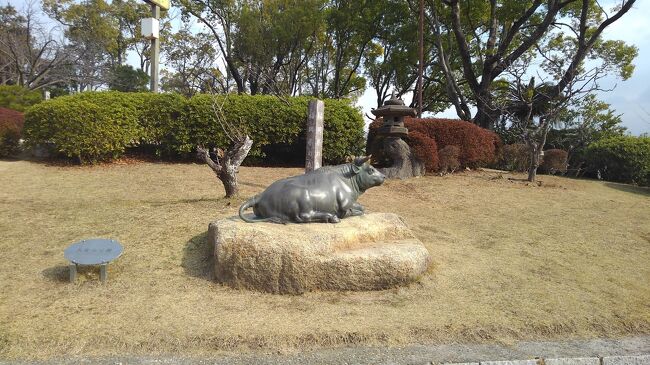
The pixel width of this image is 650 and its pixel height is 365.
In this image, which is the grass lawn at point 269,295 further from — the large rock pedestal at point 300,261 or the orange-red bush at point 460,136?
the orange-red bush at point 460,136

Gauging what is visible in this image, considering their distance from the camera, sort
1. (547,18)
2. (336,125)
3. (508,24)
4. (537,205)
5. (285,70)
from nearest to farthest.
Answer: (537,205), (336,125), (547,18), (508,24), (285,70)

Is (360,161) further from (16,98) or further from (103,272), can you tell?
(16,98)

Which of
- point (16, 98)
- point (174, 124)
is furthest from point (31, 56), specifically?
point (174, 124)

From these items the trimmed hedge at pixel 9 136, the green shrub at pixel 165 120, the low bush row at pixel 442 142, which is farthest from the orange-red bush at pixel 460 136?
the trimmed hedge at pixel 9 136

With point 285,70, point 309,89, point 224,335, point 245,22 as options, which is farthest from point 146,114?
point 309,89

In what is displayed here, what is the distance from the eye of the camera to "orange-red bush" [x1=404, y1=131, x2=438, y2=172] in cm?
1252

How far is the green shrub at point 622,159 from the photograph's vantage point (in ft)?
46.8

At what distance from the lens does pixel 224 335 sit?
364 centimetres

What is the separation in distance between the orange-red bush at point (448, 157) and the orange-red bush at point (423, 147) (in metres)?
0.29

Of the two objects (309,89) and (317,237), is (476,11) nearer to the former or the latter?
(309,89)

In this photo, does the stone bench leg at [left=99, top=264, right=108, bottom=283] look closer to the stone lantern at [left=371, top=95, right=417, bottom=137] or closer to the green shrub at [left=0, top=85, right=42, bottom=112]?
the stone lantern at [left=371, top=95, right=417, bottom=137]

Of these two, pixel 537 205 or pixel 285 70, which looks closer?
pixel 537 205

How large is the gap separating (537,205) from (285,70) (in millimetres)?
21348

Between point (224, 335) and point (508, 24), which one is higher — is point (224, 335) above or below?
below
